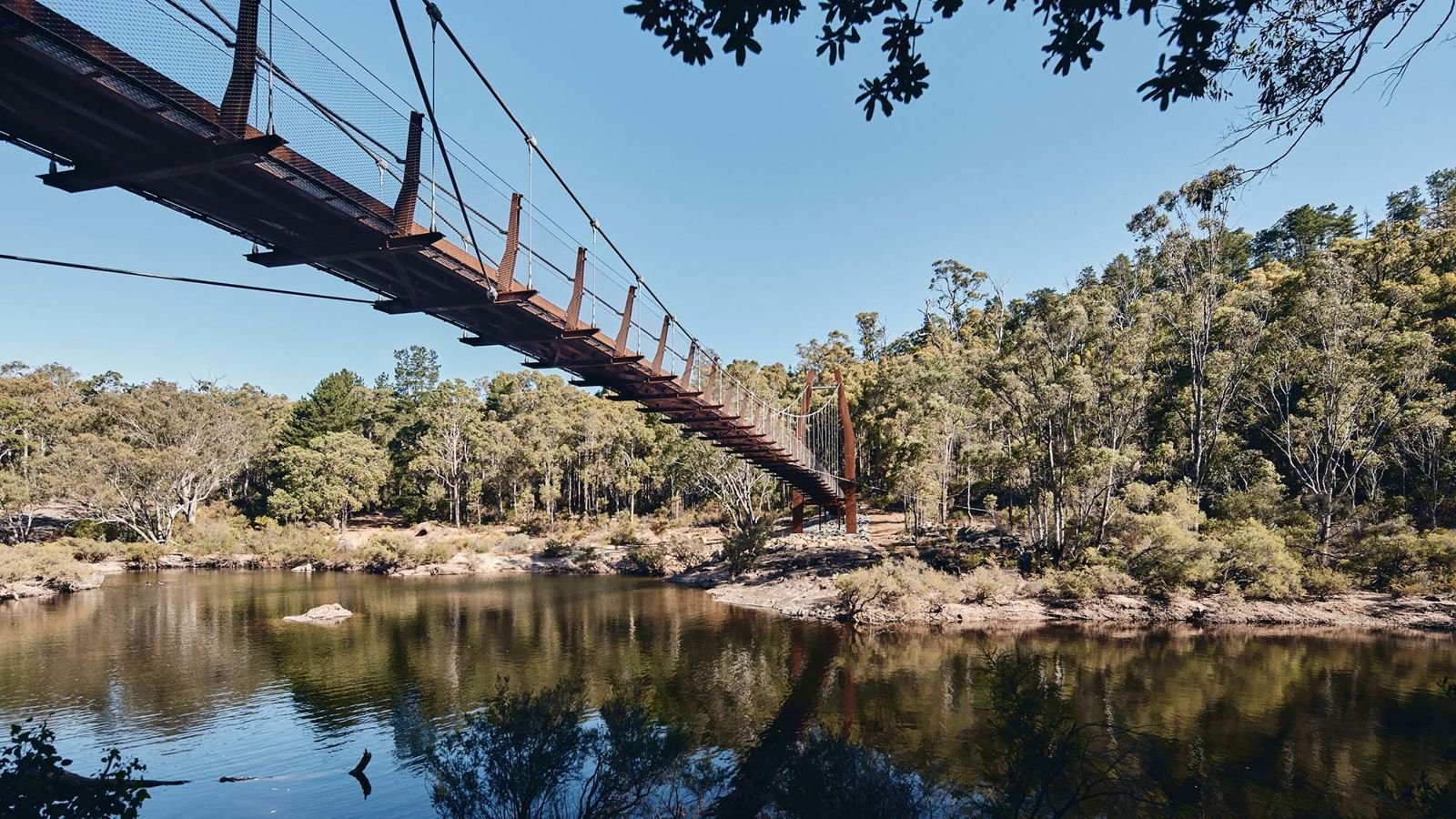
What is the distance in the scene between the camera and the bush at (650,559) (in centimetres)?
3184

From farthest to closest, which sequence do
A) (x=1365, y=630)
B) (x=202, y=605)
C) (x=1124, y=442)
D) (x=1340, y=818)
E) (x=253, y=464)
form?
(x=253, y=464) → (x=1124, y=442) → (x=202, y=605) → (x=1365, y=630) → (x=1340, y=818)

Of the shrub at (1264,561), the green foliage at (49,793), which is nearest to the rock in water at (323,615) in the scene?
the green foliage at (49,793)

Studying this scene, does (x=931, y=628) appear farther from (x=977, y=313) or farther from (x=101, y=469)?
(x=101, y=469)

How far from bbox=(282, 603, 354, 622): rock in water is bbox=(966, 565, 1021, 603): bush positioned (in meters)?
19.2

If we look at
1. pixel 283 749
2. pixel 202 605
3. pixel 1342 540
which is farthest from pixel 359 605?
pixel 1342 540

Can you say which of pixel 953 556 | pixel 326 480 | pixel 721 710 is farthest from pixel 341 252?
pixel 326 480

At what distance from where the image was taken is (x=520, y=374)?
176ft

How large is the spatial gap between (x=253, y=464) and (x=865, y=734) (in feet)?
175

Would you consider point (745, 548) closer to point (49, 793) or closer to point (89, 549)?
point (49, 793)

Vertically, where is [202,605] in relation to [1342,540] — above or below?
below

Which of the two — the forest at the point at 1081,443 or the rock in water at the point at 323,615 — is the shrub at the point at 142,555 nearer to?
the forest at the point at 1081,443

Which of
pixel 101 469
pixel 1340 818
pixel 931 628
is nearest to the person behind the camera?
pixel 1340 818

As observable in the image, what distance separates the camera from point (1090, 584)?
1997 cm

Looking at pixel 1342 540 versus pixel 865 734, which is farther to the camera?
pixel 1342 540
